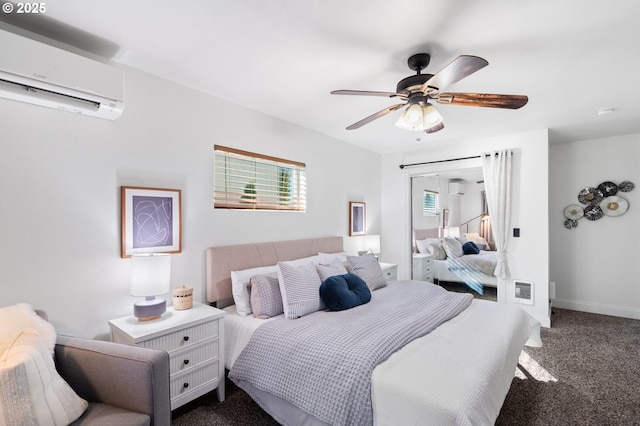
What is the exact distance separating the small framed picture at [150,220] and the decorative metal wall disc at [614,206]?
5.48m

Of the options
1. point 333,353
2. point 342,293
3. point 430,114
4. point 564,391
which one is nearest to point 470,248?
point 564,391

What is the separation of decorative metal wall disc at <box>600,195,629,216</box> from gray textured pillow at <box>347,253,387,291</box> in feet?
11.6

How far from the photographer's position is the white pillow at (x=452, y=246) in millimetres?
4652

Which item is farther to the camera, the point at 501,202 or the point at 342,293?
the point at 501,202

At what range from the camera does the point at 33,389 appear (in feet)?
4.07

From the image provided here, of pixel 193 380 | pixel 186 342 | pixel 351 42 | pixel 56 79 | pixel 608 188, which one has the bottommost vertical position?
pixel 193 380

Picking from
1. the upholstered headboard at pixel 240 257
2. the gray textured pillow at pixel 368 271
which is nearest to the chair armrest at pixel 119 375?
the upholstered headboard at pixel 240 257

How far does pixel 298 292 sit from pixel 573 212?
14.8 ft

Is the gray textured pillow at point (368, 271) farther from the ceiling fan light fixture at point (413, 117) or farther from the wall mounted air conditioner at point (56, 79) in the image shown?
the wall mounted air conditioner at point (56, 79)

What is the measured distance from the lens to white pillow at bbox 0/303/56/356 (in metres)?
1.41

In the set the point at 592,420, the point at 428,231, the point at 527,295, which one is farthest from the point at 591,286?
the point at 592,420

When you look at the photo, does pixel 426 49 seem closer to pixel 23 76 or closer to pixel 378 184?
pixel 23 76

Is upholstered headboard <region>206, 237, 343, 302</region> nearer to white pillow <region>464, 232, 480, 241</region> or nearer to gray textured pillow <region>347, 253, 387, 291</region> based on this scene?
gray textured pillow <region>347, 253, 387, 291</region>

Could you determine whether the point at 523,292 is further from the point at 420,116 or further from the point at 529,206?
the point at 420,116
